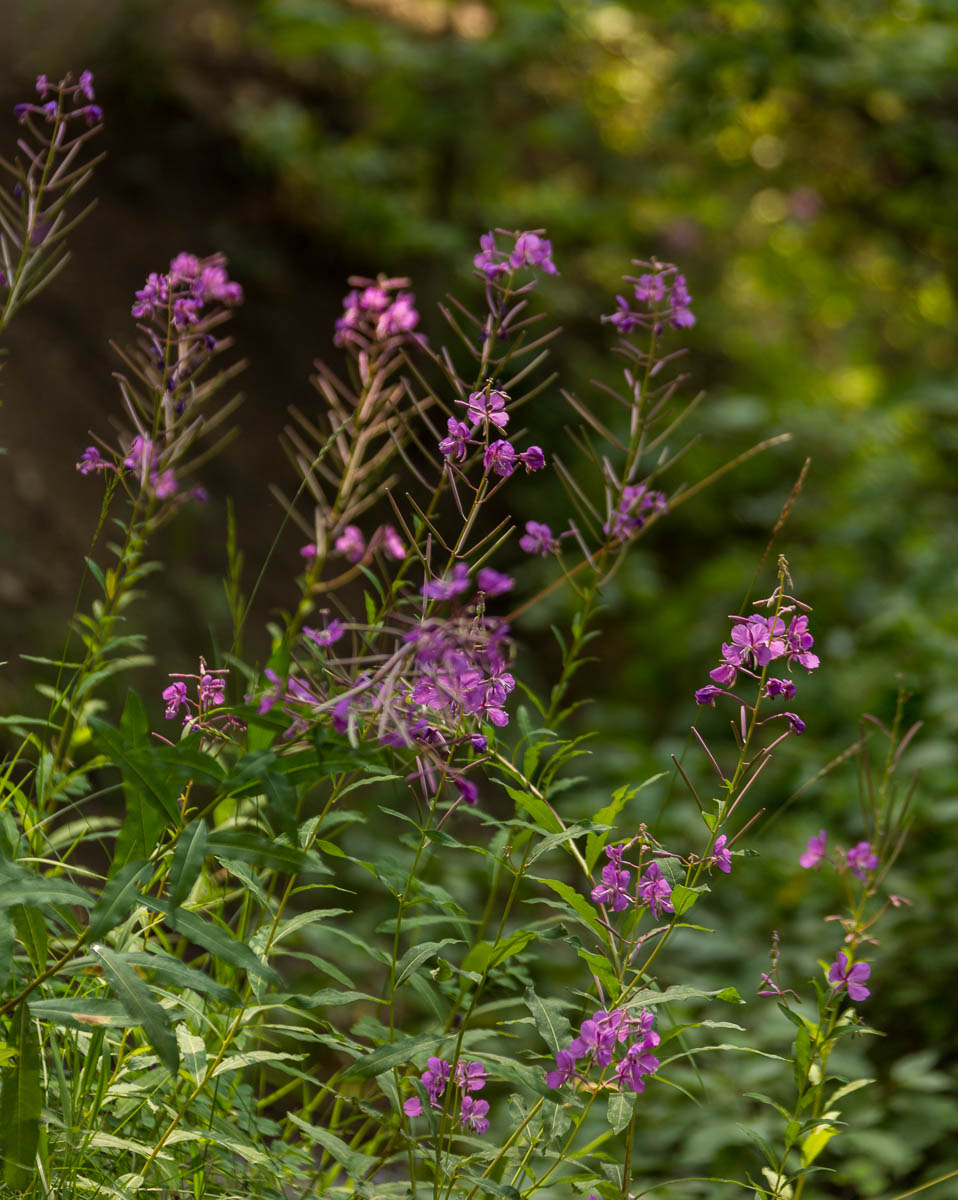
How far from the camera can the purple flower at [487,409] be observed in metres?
1.16

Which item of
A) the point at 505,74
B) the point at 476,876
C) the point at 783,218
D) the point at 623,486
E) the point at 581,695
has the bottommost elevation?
the point at 581,695

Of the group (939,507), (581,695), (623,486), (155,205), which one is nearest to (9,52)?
(155,205)

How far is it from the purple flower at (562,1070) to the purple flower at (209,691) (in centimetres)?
53

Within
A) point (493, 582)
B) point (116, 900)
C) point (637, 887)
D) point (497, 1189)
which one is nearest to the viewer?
point (493, 582)

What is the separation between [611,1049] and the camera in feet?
3.65

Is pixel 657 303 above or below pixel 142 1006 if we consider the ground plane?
above

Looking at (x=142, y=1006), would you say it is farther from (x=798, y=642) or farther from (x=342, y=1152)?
(x=798, y=642)

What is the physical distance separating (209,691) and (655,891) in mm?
533

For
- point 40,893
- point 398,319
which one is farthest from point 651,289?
point 40,893

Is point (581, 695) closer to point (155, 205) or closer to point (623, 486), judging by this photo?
point (155, 205)

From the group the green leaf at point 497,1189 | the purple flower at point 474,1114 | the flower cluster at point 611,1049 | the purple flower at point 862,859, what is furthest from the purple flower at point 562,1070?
the purple flower at point 862,859

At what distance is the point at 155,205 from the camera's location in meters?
6.07

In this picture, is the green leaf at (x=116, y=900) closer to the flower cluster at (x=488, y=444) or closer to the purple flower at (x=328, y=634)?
the purple flower at (x=328, y=634)

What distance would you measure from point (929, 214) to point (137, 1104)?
5.72 m
